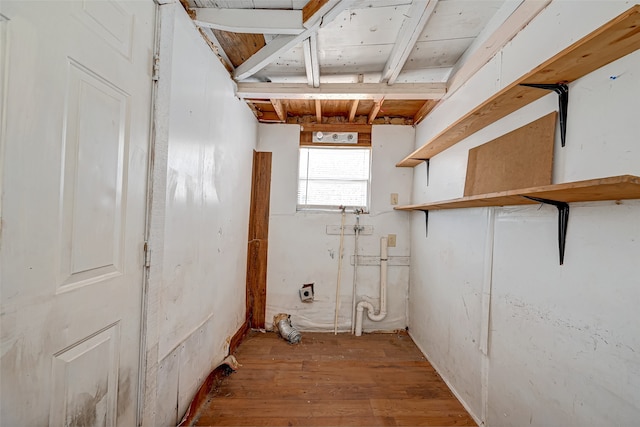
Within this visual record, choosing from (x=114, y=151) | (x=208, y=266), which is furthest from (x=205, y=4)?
(x=208, y=266)

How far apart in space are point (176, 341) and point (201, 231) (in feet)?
2.18

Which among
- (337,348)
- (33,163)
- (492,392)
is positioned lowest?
(337,348)

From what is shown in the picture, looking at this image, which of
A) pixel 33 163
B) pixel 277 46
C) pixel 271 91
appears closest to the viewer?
pixel 33 163

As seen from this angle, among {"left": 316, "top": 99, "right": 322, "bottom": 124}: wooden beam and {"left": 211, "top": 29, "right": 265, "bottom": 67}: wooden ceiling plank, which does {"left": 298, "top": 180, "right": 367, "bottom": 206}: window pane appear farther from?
{"left": 211, "top": 29, "right": 265, "bottom": 67}: wooden ceiling plank

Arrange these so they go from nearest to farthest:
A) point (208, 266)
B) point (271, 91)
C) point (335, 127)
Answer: point (208, 266), point (271, 91), point (335, 127)

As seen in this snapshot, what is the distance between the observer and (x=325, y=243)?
10.2 feet

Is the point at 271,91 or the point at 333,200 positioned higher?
the point at 271,91

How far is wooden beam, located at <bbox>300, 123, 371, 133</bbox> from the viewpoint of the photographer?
3.15m

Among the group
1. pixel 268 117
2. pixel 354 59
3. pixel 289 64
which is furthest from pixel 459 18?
pixel 268 117

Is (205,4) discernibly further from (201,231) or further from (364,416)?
(364,416)

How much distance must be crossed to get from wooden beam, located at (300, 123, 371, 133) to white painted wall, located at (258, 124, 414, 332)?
104mm

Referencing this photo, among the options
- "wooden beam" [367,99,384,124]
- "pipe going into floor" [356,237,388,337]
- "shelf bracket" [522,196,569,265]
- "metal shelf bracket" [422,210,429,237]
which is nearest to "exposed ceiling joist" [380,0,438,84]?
"wooden beam" [367,99,384,124]

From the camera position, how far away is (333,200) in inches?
125

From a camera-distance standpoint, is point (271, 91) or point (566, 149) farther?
point (271, 91)
